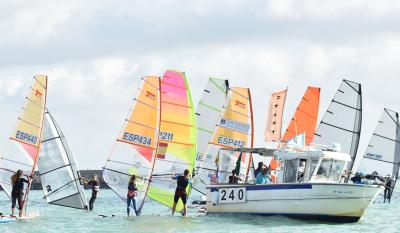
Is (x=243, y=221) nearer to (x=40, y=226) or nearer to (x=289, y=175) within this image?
(x=289, y=175)

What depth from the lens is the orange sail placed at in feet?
140

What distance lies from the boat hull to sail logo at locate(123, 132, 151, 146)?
15.2 feet

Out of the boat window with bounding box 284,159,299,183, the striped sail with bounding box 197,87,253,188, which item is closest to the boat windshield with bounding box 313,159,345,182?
the boat window with bounding box 284,159,299,183

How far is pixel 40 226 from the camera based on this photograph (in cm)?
2912

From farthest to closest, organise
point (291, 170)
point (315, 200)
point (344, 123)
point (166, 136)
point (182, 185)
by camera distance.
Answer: point (344, 123), point (166, 136), point (182, 185), point (291, 170), point (315, 200)

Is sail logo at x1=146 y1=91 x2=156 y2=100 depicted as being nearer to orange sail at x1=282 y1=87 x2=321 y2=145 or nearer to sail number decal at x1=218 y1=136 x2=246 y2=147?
sail number decal at x1=218 y1=136 x2=246 y2=147

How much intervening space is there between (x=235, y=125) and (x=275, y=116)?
2.35 m

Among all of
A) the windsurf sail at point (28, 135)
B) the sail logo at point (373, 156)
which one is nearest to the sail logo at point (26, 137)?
the windsurf sail at point (28, 135)

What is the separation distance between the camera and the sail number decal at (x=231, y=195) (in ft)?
103

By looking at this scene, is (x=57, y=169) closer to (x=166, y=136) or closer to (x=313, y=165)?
(x=166, y=136)

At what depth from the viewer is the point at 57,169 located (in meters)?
34.1

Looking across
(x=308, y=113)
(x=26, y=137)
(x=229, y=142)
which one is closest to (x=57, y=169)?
(x=26, y=137)

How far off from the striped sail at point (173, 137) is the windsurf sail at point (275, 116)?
3164 millimetres

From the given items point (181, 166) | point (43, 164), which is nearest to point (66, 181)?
point (43, 164)
